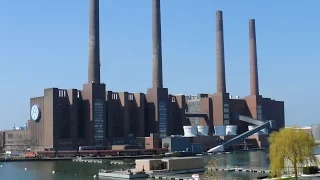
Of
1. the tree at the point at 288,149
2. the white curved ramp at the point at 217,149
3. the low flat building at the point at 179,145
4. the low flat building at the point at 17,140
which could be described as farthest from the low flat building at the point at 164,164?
the low flat building at the point at 17,140

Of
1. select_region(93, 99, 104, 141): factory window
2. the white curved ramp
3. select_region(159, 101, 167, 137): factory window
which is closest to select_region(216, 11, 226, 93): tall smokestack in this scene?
select_region(159, 101, 167, 137): factory window

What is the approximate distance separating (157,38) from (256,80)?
110 ft

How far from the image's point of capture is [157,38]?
103m

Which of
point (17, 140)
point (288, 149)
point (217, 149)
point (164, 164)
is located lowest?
point (217, 149)

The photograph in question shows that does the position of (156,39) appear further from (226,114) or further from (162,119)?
(226,114)

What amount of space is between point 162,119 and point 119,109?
1020 centimetres

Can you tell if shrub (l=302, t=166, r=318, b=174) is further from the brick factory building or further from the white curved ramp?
the brick factory building

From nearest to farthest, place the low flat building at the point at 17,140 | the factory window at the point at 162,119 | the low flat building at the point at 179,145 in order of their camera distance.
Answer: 1. the low flat building at the point at 179,145
2. the low flat building at the point at 17,140
3. the factory window at the point at 162,119

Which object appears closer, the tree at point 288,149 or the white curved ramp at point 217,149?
the tree at point 288,149

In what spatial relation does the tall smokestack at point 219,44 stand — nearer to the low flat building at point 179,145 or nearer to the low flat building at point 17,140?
the low flat building at point 179,145

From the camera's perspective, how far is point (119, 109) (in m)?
105

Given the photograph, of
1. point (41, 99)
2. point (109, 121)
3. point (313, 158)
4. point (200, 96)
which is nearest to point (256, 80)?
point (200, 96)

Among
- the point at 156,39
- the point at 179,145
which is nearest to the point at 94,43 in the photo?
the point at 156,39

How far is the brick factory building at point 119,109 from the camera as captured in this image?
9456 cm
